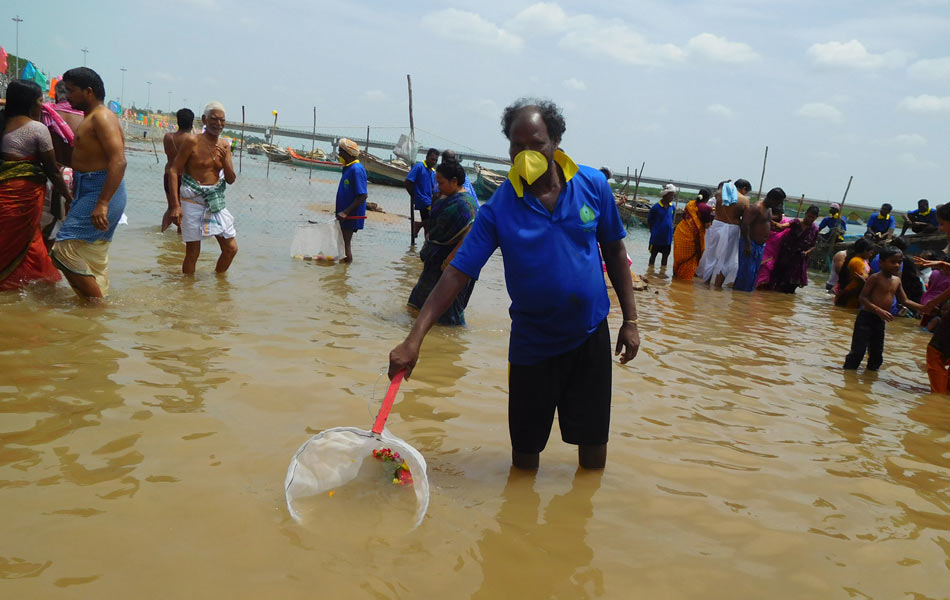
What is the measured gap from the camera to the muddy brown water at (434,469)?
7.10 ft

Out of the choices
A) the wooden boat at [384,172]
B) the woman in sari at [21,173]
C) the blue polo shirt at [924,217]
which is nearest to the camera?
the woman in sari at [21,173]

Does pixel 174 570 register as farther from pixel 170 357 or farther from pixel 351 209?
pixel 351 209

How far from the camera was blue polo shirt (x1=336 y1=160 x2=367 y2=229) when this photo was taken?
8.34 meters

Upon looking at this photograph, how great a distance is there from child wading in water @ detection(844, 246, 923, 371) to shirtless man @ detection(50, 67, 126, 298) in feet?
19.4

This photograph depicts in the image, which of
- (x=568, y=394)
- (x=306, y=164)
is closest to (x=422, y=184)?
(x=568, y=394)

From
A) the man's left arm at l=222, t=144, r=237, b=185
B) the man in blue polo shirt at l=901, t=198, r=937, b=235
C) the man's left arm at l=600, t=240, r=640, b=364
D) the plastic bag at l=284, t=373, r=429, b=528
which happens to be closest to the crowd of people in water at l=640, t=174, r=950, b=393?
the man in blue polo shirt at l=901, t=198, r=937, b=235

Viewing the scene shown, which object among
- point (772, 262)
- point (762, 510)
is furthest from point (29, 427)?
point (772, 262)

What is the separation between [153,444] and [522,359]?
160 cm

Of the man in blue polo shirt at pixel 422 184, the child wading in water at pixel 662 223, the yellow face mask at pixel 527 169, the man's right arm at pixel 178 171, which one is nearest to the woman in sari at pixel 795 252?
the child wading in water at pixel 662 223

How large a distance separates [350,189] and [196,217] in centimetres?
253

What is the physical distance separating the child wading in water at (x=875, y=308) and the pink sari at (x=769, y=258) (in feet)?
19.3

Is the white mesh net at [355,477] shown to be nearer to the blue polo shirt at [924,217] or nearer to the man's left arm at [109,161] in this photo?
the man's left arm at [109,161]

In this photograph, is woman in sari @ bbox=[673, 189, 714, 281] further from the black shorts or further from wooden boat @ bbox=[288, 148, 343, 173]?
wooden boat @ bbox=[288, 148, 343, 173]

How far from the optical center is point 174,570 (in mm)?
2035
